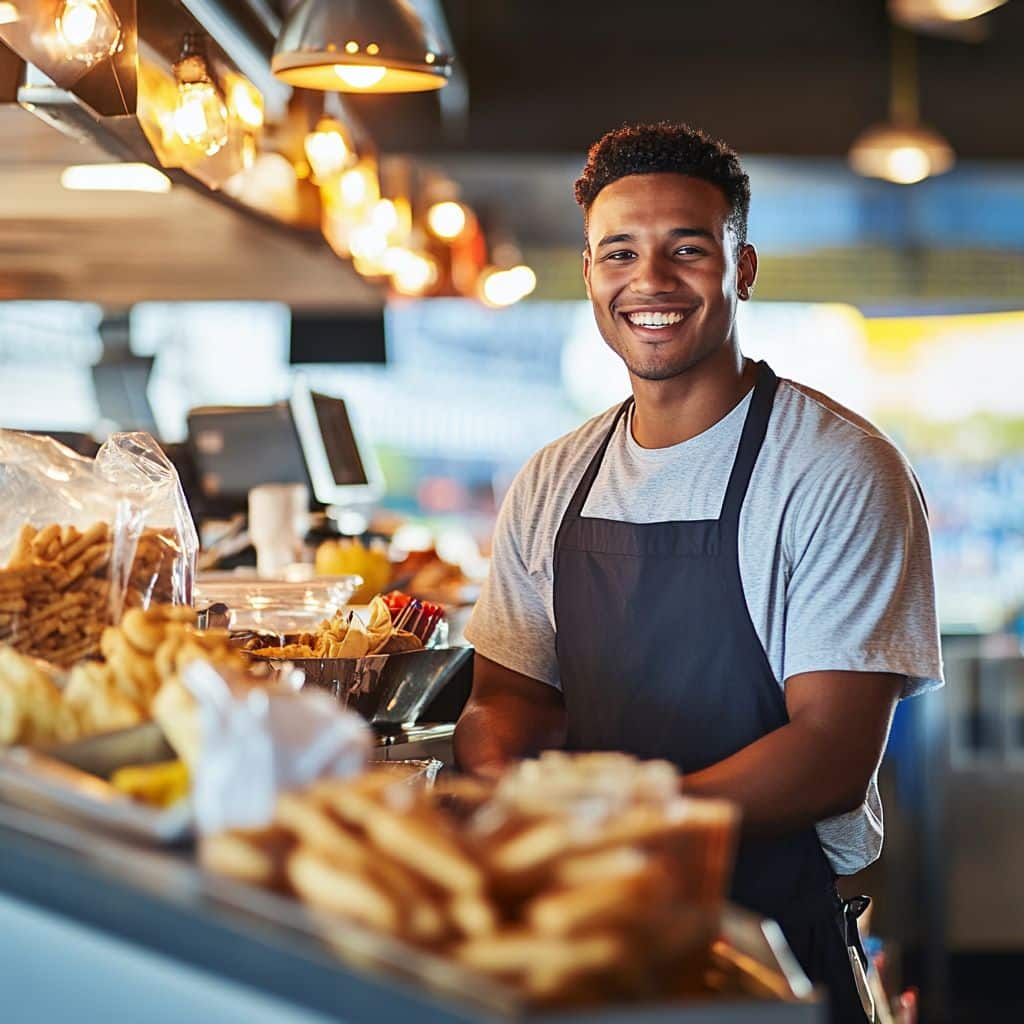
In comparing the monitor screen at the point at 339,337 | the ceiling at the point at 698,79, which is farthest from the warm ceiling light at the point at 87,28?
the monitor screen at the point at 339,337

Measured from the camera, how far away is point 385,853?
43.5 inches

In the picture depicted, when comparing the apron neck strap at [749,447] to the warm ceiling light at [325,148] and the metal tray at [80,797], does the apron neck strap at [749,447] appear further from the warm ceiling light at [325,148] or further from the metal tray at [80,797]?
the warm ceiling light at [325,148]

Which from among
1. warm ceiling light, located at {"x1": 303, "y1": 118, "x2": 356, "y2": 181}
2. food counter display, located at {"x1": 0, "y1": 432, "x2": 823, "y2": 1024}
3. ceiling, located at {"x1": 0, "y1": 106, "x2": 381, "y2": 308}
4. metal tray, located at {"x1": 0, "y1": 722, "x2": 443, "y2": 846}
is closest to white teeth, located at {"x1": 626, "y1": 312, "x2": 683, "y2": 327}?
food counter display, located at {"x1": 0, "y1": 432, "x2": 823, "y2": 1024}

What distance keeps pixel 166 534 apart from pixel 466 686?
823mm

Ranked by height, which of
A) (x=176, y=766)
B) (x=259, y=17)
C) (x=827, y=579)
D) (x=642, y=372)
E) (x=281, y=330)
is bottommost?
(x=176, y=766)

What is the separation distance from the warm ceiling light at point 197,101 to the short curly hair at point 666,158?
857 mm

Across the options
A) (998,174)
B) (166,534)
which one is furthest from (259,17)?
(998,174)

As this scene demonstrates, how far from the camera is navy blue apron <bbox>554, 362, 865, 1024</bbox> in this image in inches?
85.7

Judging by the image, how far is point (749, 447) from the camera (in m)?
2.32

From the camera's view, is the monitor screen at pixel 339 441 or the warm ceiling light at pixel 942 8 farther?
the warm ceiling light at pixel 942 8

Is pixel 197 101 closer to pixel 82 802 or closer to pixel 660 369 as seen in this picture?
pixel 660 369

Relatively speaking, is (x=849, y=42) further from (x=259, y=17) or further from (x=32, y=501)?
(x=32, y=501)

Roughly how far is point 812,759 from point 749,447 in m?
0.47

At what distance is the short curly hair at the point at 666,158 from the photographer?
2.40m
